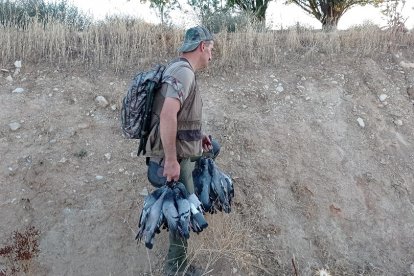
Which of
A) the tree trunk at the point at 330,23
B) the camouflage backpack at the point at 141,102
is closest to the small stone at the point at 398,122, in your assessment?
the tree trunk at the point at 330,23

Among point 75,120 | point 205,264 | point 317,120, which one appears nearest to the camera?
point 205,264

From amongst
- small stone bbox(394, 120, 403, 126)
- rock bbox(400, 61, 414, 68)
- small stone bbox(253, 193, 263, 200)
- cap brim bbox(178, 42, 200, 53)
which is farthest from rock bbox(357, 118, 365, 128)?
cap brim bbox(178, 42, 200, 53)

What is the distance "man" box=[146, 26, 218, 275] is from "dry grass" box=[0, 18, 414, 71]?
2695mm

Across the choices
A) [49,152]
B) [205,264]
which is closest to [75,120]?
[49,152]

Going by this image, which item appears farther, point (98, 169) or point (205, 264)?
point (98, 169)

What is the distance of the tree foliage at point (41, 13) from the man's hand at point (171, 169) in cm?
389

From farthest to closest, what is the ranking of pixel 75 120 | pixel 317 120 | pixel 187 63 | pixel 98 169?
pixel 317 120
pixel 75 120
pixel 98 169
pixel 187 63

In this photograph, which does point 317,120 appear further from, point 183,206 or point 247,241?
point 183,206

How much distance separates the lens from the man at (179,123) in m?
3.19

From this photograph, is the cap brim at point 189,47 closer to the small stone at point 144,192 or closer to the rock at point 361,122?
the small stone at point 144,192

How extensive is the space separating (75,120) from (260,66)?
239cm

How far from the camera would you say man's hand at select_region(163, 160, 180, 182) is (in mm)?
3301

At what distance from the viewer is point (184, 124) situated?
3.40 metres

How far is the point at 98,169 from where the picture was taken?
4.90 meters
